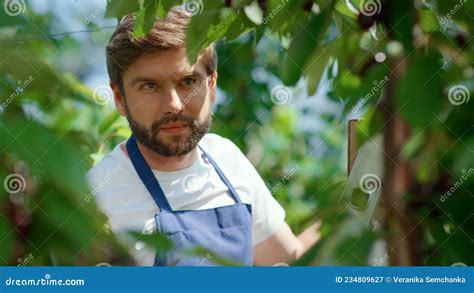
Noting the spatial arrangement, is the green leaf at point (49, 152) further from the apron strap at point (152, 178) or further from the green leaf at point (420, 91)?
the apron strap at point (152, 178)

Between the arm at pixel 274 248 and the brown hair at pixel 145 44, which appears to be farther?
the arm at pixel 274 248

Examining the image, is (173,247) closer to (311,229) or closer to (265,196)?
(311,229)

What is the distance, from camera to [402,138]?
0.66 m

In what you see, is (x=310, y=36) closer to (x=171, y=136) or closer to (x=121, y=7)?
(x=121, y=7)

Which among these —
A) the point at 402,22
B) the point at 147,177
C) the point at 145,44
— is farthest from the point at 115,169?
the point at 402,22

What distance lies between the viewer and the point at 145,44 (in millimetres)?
1443

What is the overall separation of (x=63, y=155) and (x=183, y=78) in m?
0.87

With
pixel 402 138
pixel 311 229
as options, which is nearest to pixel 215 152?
pixel 311 229
